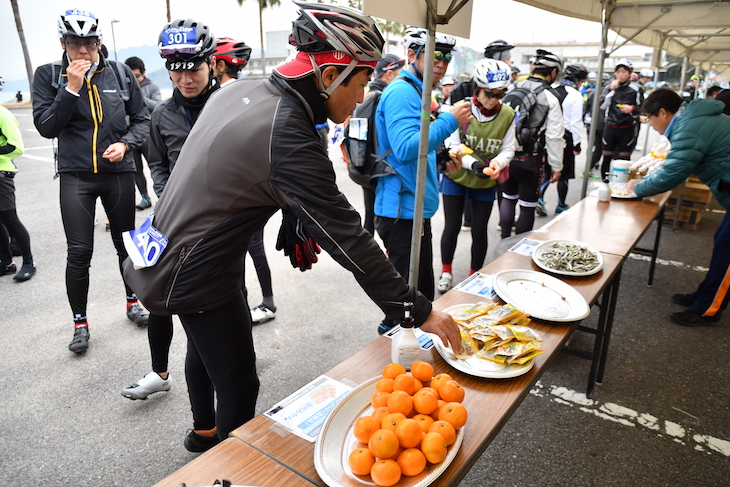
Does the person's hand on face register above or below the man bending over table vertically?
above

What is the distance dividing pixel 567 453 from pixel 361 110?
2.42m

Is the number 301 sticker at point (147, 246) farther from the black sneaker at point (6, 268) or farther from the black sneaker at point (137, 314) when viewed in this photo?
the black sneaker at point (6, 268)

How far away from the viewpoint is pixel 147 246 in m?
1.54

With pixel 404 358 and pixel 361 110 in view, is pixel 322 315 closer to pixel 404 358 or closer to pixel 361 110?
pixel 361 110

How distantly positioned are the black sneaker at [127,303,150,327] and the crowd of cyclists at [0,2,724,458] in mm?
11

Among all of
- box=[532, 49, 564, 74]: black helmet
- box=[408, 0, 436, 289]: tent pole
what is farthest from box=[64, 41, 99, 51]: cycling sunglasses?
box=[532, 49, 564, 74]: black helmet

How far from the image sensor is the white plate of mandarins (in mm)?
1121

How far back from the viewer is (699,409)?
9.53ft

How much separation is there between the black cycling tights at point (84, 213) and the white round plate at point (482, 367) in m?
2.46

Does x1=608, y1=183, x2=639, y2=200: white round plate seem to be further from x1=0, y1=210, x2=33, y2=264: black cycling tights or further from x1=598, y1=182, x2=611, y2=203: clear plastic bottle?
x1=0, y1=210, x2=33, y2=264: black cycling tights

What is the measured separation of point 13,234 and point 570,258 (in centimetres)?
494

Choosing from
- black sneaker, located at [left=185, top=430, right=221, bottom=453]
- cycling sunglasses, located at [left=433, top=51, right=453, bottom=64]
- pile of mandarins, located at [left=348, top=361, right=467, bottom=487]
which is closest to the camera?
pile of mandarins, located at [left=348, top=361, right=467, bottom=487]

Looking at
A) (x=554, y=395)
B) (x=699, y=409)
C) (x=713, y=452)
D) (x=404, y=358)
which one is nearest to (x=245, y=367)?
(x=404, y=358)

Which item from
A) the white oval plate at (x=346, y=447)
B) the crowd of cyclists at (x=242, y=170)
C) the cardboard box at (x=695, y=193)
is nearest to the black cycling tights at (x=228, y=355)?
the crowd of cyclists at (x=242, y=170)
